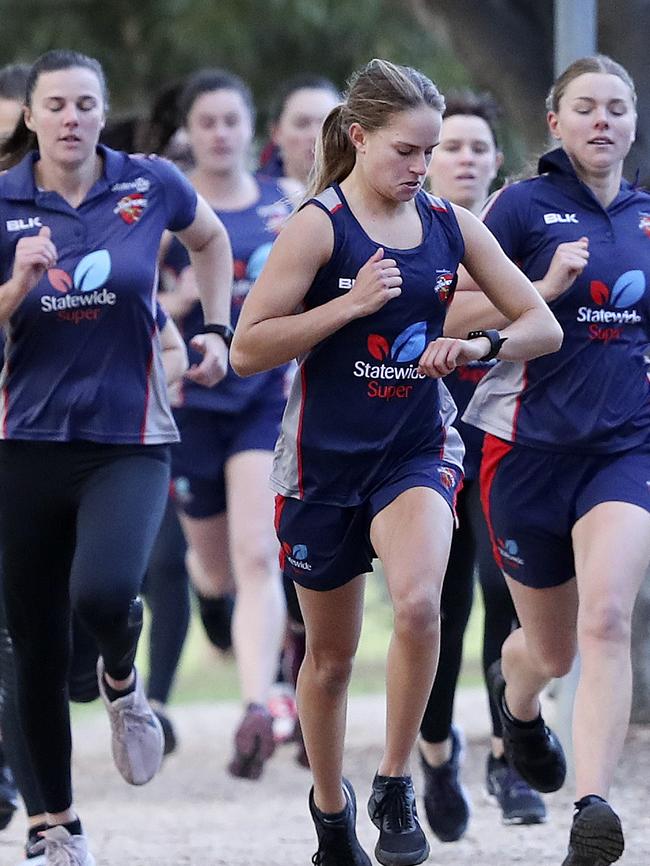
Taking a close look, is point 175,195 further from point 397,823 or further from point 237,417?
point 237,417

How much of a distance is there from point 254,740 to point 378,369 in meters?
2.89

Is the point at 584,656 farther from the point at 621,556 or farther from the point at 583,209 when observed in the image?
the point at 583,209

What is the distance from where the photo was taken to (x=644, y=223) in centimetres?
602

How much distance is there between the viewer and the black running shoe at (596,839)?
522 centimetres

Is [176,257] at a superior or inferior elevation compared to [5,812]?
superior

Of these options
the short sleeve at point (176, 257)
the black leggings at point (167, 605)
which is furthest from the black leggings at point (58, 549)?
the black leggings at point (167, 605)

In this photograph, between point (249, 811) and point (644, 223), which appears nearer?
point (644, 223)

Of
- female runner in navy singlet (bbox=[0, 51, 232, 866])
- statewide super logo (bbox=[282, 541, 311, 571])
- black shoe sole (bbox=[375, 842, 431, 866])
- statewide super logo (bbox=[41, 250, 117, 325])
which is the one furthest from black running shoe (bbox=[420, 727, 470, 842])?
statewide super logo (bbox=[41, 250, 117, 325])

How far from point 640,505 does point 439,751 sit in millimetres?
1599

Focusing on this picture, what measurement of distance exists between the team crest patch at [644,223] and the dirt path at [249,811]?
75.8 inches

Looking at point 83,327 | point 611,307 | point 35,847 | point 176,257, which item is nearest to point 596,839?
point 611,307

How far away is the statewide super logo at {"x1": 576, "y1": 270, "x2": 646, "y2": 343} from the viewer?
586 centimetres

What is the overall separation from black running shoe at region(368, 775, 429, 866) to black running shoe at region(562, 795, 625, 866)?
40 centimetres

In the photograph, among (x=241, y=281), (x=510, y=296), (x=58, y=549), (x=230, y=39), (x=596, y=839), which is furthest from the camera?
(x=230, y=39)
